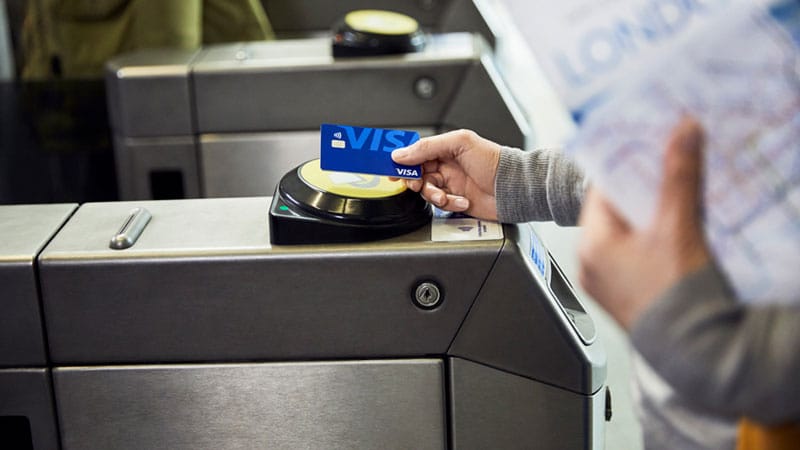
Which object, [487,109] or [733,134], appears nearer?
[733,134]

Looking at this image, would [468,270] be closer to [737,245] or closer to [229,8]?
[737,245]

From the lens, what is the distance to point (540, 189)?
82cm

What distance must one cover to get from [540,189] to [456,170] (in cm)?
8

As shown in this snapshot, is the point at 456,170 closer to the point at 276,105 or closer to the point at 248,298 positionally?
the point at 248,298

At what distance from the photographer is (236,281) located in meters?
0.78

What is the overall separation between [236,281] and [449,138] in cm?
22

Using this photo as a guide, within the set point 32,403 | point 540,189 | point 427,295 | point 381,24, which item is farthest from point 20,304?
point 381,24

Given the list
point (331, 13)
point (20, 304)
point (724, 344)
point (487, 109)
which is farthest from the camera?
point (331, 13)

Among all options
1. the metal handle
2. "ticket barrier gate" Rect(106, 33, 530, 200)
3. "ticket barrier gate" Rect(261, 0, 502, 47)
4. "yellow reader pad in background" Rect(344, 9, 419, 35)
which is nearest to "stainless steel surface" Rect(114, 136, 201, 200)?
"ticket barrier gate" Rect(106, 33, 530, 200)

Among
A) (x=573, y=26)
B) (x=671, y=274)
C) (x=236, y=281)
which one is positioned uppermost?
(x=573, y=26)

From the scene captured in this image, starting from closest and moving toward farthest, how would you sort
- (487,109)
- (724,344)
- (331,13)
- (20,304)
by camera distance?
1. (724,344)
2. (20,304)
3. (487,109)
4. (331,13)

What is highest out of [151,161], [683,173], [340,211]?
[683,173]

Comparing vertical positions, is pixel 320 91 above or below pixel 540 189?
below

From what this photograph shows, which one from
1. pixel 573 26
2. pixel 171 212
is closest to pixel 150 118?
pixel 171 212
